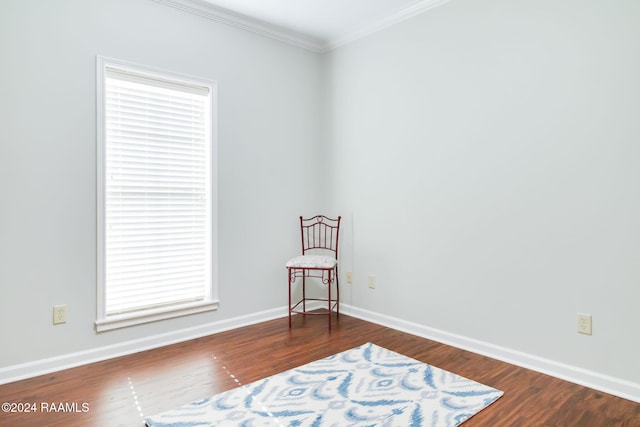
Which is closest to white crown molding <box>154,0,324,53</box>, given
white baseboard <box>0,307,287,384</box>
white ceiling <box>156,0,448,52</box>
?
white ceiling <box>156,0,448,52</box>

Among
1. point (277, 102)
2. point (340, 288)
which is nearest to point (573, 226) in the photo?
point (340, 288)

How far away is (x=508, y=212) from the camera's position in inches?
107

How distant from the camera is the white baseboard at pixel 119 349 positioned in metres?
2.46

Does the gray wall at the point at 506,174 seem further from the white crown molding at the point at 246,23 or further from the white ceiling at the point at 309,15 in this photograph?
the white crown molding at the point at 246,23

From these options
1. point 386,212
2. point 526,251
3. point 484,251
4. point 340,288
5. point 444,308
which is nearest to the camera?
point 526,251

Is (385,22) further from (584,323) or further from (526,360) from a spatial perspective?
(526,360)

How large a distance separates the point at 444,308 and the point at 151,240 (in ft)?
7.81

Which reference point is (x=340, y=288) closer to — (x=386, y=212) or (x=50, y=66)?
(x=386, y=212)

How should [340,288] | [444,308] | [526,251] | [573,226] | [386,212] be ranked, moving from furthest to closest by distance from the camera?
[340,288] → [386,212] → [444,308] → [526,251] → [573,226]

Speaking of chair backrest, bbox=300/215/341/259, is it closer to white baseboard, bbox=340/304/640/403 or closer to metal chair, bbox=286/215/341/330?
metal chair, bbox=286/215/341/330

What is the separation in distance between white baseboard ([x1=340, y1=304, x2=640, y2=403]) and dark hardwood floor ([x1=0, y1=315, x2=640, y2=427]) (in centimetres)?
6

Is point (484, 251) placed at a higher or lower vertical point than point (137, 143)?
lower

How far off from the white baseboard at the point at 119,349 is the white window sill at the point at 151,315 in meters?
0.13

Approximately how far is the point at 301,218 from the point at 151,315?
165cm
